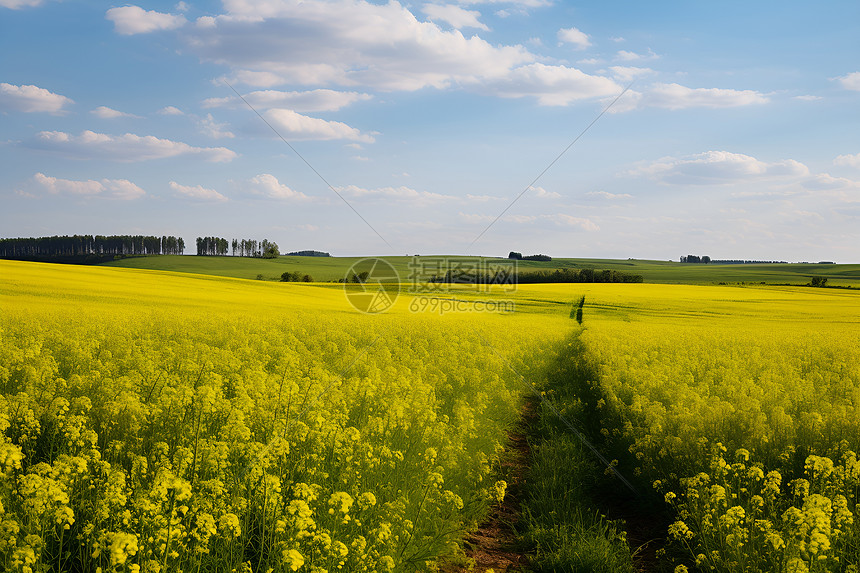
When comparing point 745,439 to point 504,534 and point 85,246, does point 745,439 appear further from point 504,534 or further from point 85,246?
point 85,246

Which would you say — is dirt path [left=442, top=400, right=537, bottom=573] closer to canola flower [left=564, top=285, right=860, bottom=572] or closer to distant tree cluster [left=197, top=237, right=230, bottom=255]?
canola flower [left=564, top=285, right=860, bottom=572]

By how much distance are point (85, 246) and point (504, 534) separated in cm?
12667

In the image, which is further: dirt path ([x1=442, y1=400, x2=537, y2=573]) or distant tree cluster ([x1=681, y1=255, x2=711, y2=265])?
distant tree cluster ([x1=681, y1=255, x2=711, y2=265])

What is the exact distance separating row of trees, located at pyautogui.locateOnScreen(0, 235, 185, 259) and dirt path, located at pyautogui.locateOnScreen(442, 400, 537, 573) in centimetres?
11653

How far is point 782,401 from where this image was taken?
9148 mm

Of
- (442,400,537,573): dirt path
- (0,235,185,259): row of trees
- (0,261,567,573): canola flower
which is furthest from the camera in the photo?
(0,235,185,259): row of trees

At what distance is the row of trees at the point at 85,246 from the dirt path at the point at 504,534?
11653 centimetres

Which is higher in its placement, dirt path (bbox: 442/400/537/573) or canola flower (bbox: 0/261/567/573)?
canola flower (bbox: 0/261/567/573)

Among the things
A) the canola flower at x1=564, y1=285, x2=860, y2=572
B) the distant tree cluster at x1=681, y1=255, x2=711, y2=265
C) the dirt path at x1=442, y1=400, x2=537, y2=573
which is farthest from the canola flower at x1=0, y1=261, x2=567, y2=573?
the distant tree cluster at x1=681, y1=255, x2=711, y2=265

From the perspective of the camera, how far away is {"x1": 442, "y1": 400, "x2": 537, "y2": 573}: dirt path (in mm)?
6031

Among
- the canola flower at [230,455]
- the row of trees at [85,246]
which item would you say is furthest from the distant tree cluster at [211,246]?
the canola flower at [230,455]

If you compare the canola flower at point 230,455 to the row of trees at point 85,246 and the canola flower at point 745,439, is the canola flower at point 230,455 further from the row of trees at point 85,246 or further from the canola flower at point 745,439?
the row of trees at point 85,246

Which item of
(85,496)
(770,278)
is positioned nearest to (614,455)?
(85,496)

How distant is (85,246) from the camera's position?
10988 centimetres
